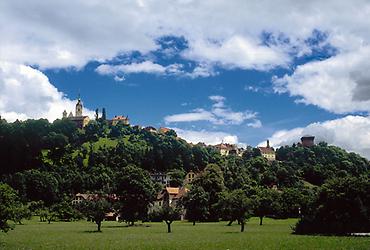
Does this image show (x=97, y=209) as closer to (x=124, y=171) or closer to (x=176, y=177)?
(x=124, y=171)

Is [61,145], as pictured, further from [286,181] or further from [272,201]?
[272,201]

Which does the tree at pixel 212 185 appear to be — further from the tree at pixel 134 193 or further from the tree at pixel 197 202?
the tree at pixel 134 193

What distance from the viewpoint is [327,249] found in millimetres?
36906

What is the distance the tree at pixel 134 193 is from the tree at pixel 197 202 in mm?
Result: 9685

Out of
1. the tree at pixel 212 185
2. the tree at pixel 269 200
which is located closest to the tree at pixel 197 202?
the tree at pixel 212 185

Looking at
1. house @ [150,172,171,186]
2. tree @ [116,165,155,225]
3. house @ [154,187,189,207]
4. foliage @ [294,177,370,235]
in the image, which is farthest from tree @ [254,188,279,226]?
house @ [150,172,171,186]

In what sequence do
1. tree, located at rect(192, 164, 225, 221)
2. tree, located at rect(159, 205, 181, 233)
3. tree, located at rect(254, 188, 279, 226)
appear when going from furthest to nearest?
tree, located at rect(192, 164, 225, 221)
tree, located at rect(254, 188, 279, 226)
tree, located at rect(159, 205, 181, 233)

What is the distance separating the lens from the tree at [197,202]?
100812 millimetres

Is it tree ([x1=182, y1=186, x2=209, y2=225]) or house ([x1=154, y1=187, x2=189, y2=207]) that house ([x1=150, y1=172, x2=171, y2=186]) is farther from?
tree ([x1=182, y1=186, x2=209, y2=225])

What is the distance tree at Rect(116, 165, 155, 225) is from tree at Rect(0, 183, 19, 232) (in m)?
48.4

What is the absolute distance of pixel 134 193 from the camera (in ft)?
311

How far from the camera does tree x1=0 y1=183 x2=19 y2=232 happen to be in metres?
42.6

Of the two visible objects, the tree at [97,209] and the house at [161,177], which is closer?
the tree at [97,209]

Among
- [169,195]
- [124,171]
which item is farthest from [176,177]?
[124,171]
